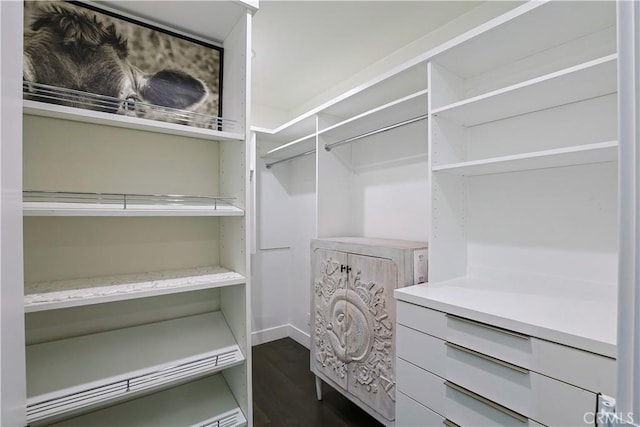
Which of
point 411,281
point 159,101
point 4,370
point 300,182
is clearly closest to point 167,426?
point 4,370

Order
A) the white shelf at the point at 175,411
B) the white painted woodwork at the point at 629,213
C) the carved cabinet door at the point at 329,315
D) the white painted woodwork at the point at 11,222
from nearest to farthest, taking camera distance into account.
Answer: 1. the white painted woodwork at the point at 629,213
2. the white painted woodwork at the point at 11,222
3. the white shelf at the point at 175,411
4. the carved cabinet door at the point at 329,315

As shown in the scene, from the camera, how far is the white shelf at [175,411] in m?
1.22

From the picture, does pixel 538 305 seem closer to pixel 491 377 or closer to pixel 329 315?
pixel 491 377

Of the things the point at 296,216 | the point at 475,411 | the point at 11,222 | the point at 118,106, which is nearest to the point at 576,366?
the point at 475,411

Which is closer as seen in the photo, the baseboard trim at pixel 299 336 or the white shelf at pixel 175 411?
the white shelf at pixel 175 411

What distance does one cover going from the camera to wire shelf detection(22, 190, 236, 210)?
1089mm

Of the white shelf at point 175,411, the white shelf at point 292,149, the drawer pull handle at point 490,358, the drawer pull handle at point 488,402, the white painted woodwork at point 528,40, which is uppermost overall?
the white painted woodwork at point 528,40

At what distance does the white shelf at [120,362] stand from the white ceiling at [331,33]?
1881mm

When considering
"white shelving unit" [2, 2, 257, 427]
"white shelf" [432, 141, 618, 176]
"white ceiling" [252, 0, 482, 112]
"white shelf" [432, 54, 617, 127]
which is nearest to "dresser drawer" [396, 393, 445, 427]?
"white shelving unit" [2, 2, 257, 427]

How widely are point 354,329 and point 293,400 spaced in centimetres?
86

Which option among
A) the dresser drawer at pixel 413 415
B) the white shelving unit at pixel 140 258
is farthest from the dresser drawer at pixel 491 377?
the white shelving unit at pixel 140 258

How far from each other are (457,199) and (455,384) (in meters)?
0.95

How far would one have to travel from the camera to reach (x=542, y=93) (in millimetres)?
1242

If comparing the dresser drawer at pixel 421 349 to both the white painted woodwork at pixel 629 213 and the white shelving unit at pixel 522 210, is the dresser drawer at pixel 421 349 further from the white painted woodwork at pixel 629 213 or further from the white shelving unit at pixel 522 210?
the white painted woodwork at pixel 629 213
